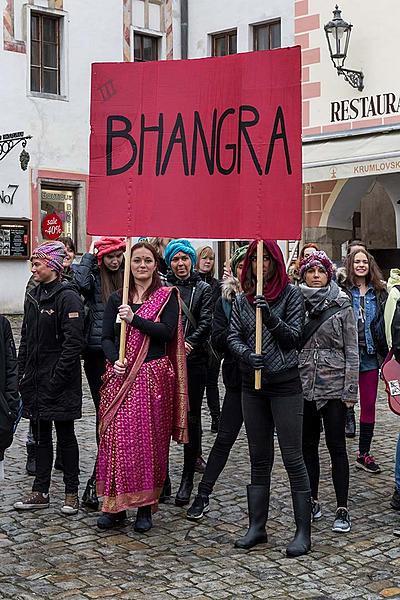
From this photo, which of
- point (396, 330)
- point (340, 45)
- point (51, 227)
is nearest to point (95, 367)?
point (396, 330)

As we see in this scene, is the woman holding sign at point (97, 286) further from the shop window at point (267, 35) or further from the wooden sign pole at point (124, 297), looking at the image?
the shop window at point (267, 35)

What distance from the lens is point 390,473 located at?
7367 mm

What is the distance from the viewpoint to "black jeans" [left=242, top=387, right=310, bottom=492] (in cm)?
552

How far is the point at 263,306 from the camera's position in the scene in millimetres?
5367

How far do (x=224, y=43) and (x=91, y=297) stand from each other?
1466 centimetres

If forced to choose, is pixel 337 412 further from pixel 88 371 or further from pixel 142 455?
pixel 88 371

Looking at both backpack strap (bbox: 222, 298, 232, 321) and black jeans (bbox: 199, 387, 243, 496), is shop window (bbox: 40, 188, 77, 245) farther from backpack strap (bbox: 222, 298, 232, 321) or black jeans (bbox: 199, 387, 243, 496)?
black jeans (bbox: 199, 387, 243, 496)

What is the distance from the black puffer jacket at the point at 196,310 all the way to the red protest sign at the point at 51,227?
44.2 feet


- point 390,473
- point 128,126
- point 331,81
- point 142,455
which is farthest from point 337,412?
point 331,81

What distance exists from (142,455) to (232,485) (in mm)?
1345

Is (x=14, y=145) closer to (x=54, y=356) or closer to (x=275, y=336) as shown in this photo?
(x=54, y=356)

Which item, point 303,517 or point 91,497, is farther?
point 91,497

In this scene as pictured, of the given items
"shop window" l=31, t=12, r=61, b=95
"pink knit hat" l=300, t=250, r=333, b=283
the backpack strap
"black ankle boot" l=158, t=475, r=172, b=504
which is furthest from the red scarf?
"shop window" l=31, t=12, r=61, b=95

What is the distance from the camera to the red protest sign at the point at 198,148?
5.75m
